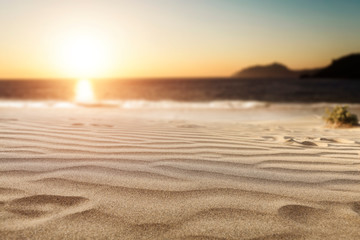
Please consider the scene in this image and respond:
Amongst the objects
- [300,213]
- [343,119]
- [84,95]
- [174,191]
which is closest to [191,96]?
[84,95]

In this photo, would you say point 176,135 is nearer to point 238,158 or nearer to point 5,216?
point 238,158

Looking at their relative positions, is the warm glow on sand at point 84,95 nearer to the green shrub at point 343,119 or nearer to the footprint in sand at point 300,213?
the green shrub at point 343,119

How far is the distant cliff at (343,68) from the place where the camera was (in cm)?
10762

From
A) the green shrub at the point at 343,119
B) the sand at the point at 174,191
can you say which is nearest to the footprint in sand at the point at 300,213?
the sand at the point at 174,191

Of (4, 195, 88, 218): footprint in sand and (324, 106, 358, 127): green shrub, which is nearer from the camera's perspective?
(4, 195, 88, 218): footprint in sand

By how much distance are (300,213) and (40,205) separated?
1206 millimetres

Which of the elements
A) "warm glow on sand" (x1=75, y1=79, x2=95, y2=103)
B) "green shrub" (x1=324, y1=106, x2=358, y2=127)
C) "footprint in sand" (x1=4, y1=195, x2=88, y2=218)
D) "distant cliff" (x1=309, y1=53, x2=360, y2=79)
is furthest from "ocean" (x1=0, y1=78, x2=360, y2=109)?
"distant cliff" (x1=309, y1=53, x2=360, y2=79)

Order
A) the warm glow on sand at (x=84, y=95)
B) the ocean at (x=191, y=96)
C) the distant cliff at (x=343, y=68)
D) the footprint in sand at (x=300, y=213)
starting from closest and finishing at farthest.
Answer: the footprint in sand at (x=300, y=213), the ocean at (x=191, y=96), the warm glow on sand at (x=84, y=95), the distant cliff at (x=343, y=68)

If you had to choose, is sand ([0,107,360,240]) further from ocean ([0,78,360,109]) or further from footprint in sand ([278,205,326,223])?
ocean ([0,78,360,109])

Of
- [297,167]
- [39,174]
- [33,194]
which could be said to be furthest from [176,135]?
[33,194]

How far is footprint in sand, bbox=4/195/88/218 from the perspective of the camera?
129 centimetres

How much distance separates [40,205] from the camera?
4.48ft

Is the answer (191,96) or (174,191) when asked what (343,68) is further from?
(174,191)

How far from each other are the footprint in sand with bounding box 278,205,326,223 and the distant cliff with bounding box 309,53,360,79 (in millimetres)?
120517
